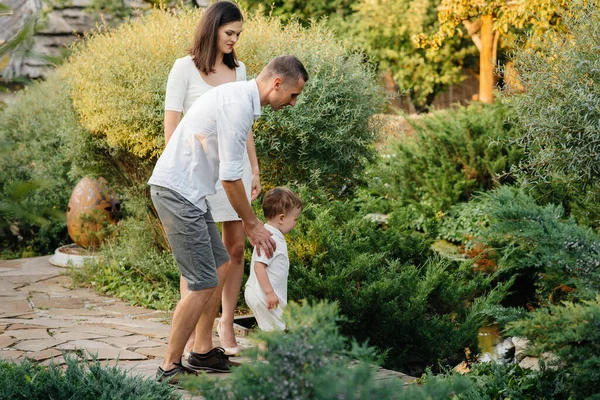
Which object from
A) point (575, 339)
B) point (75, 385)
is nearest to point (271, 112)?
point (75, 385)

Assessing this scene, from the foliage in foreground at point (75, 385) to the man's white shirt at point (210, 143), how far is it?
2.79 ft

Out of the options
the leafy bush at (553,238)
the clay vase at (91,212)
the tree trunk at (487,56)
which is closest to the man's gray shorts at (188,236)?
the leafy bush at (553,238)

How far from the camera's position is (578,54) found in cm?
503

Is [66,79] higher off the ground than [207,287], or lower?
higher

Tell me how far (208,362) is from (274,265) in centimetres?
60

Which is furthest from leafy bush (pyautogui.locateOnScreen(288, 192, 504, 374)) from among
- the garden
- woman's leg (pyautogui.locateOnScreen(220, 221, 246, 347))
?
woman's leg (pyautogui.locateOnScreen(220, 221, 246, 347))

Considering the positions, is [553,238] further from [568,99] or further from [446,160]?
[446,160]

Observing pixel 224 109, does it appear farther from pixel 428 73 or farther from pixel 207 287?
pixel 428 73

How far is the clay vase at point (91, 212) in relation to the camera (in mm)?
7734

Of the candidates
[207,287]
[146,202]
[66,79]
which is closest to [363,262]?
[207,287]

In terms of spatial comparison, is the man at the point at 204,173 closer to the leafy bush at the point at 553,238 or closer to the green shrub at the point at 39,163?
the leafy bush at the point at 553,238

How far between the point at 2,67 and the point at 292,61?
2153 millimetres

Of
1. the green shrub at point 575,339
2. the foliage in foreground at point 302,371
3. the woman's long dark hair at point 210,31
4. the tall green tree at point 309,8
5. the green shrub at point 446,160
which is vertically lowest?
the green shrub at point 446,160

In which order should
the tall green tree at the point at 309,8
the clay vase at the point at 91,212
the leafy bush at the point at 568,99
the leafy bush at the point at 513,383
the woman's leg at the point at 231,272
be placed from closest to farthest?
1. the leafy bush at the point at 513,383
2. the woman's leg at the point at 231,272
3. the leafy bush at the point at 568,99
4. the clay vase at the point at 91,212
5. the tall green tree at the point at 309,8
